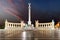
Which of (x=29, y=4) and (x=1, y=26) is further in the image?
(x=1, y=26)

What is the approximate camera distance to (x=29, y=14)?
27.5 metres

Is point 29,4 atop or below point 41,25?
atop

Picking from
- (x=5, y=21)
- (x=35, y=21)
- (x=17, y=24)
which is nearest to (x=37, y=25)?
(x=35, y=21)

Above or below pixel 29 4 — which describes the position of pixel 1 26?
below

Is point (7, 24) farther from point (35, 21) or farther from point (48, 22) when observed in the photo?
point (48, 22)

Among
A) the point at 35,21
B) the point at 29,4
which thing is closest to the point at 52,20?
the point at 35,21

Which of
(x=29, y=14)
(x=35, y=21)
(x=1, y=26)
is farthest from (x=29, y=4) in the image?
(x=1, y=26)

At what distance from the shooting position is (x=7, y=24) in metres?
27.9

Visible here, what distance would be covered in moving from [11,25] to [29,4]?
4387 mm

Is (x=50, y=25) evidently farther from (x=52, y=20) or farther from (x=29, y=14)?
(x=29, y=14)

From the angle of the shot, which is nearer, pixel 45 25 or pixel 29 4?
pixel 29 4

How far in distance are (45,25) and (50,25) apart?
0.82 metres

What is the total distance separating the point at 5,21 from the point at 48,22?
6773mm

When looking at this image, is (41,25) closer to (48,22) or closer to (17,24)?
(48,22)
